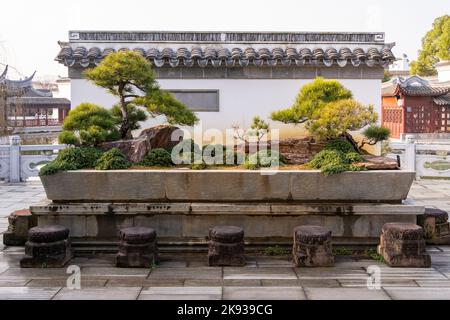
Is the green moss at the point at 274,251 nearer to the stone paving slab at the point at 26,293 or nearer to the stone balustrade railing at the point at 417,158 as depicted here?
the stone paving slab at the point at 26,293

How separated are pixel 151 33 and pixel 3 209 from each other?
4594 mm

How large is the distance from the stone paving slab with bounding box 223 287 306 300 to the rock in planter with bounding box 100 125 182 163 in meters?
2.82

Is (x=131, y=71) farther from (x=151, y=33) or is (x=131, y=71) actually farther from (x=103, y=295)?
(x=151, y=33)

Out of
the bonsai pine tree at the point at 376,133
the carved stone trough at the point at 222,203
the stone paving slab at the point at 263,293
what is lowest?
the stone paving slab at the point at 263,293

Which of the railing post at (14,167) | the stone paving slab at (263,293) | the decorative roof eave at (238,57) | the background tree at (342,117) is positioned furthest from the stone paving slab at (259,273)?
the railing post at (14,167)

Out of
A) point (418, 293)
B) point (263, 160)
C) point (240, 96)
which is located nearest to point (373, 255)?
point (418, 293)

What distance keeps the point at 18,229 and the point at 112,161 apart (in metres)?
1.59

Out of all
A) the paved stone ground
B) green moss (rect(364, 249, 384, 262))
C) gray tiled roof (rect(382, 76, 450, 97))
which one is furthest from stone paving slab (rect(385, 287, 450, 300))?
gray tiled roof (rect(382, 76, 450, 97))

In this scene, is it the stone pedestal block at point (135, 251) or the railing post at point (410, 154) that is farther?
the railing post at point (410, 154)

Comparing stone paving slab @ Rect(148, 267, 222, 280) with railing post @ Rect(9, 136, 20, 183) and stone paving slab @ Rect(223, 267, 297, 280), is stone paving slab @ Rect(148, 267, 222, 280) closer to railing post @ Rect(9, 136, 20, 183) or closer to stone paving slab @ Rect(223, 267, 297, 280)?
stone paving slab @ Rect(223, 267, 297, 280)

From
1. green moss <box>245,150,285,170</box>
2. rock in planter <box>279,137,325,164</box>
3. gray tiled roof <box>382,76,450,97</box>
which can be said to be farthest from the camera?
gray tiled roof <box>382,76,450,97</box>

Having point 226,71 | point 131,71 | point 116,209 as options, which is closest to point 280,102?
point 226,71

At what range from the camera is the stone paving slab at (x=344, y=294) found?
5227 millimetres

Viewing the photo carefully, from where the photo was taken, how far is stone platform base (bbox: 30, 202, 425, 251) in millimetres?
6719
